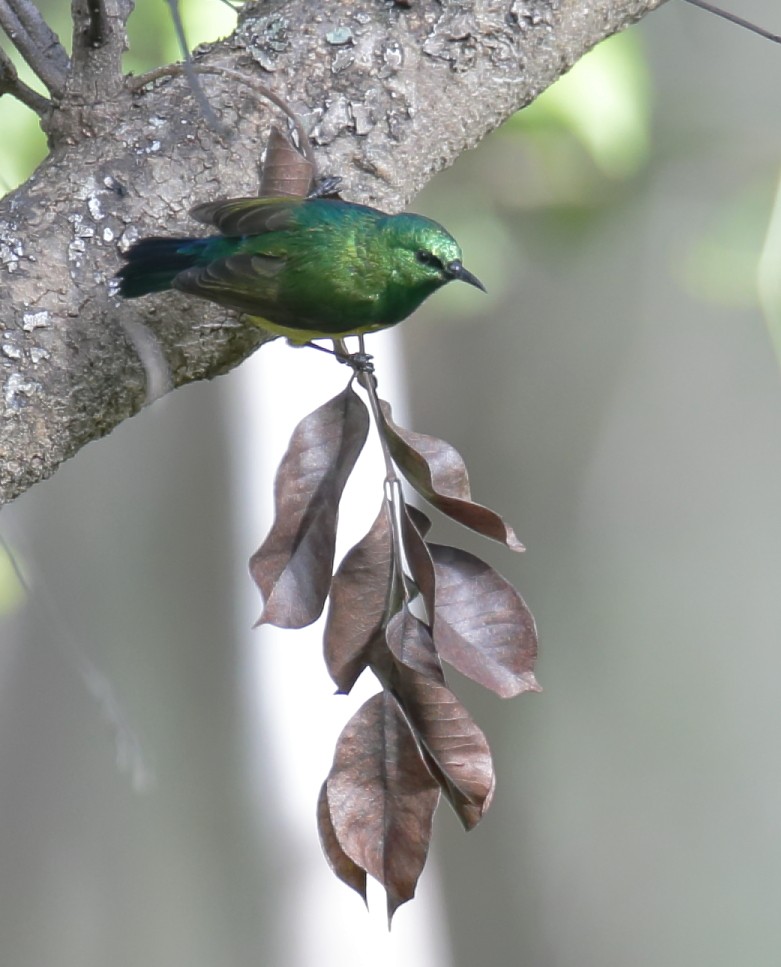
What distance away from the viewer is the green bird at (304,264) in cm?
60

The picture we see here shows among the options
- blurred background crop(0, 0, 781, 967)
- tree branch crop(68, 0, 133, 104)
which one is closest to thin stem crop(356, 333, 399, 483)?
tree branch crop(68, 0, 133, 104)

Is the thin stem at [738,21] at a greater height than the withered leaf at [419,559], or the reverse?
the thin stem at [738,21]

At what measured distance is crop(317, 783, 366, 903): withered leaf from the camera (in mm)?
520

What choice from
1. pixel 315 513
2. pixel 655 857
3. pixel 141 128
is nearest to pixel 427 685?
pixel 315 513

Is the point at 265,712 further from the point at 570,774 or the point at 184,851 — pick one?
the point at 570,774

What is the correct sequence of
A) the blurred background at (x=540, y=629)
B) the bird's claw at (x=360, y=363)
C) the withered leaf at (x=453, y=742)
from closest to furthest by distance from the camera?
the withered leaf at (x=453, y=742)
the bird's claw at (x=360, y=363)
the blurred background at (x=540, y=629)

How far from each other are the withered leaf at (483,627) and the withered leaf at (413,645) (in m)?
0.02

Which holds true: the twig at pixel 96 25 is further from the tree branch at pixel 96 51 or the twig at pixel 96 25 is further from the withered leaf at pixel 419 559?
the withered leaf at pixel 419 559

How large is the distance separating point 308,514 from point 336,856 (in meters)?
0.19

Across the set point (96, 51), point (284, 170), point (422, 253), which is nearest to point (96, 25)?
point (96, 51)

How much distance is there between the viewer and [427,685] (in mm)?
502

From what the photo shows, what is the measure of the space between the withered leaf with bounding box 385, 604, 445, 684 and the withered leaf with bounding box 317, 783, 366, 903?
83mm

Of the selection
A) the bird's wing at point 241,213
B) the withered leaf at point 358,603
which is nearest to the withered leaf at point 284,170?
the bird's wing at point 241,213

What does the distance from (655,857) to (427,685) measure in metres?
1.64
